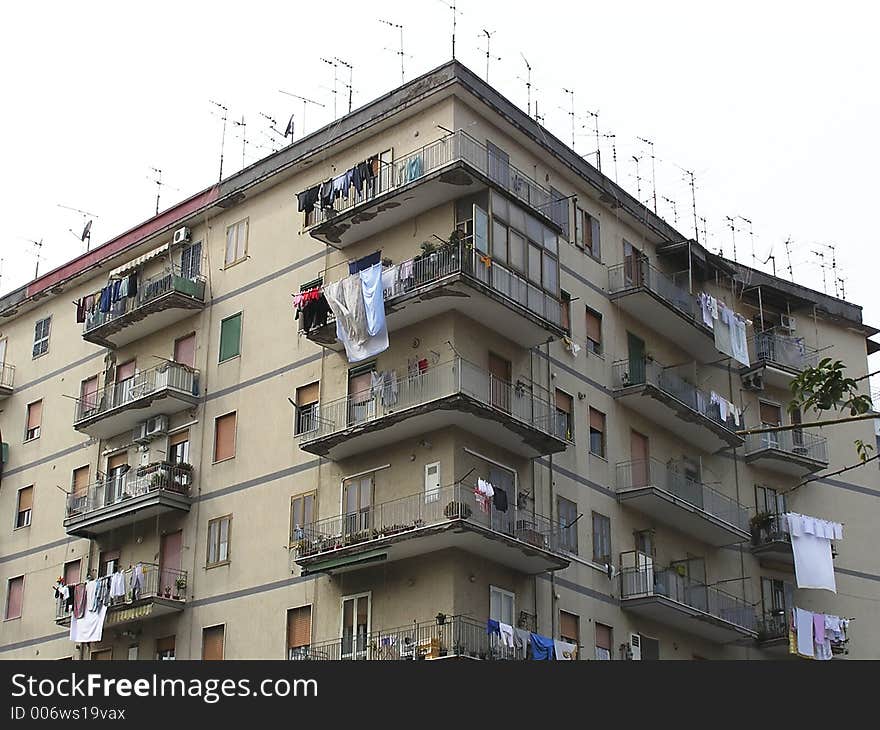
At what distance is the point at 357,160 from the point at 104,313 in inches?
461

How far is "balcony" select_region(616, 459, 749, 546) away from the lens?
45312 mm

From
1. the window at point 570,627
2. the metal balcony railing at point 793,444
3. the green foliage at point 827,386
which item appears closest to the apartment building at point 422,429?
the window at point 570,627

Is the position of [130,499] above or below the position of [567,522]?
above

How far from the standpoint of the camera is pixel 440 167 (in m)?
40.7

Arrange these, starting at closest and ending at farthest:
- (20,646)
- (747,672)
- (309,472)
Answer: (747,672) → (309,472) → (20,646)

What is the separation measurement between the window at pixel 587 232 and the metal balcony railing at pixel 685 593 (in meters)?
10.9

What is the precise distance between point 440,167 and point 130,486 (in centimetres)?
1537

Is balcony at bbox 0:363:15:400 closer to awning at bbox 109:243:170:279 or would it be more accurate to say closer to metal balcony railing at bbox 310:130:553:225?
awning at bbox 109:243:170:279

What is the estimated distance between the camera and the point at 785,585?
5147cm

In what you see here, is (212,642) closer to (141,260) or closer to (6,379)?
(141,260)

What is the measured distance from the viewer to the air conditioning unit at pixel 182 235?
5003cm

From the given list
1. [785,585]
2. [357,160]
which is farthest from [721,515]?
[357,160]

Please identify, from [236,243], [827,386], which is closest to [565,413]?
[236,243]

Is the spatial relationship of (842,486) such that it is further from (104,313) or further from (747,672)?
(747,672)
